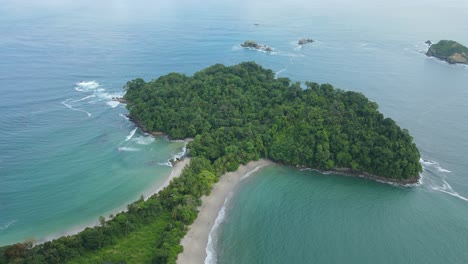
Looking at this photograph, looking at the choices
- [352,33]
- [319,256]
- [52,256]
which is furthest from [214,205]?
[352,33]

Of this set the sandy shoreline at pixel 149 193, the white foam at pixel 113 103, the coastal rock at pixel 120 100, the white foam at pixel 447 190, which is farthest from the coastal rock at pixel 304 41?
the sandy shoreline at pixel 149 193

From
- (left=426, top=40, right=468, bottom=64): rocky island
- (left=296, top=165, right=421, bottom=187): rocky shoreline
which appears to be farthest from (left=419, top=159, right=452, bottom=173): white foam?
(left=426, top=40, right=468, bottom=64): rocky island

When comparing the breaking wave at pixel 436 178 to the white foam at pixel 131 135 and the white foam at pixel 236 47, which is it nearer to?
the white foam at pixel 131 135

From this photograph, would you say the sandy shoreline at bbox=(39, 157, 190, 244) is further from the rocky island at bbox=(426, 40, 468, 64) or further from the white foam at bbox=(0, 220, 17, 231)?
the rocky island at bbox=(426, 40, 468, 64)

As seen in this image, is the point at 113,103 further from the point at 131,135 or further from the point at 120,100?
the point at 131,135

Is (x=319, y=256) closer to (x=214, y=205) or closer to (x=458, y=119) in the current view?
(x=214, y=205)
